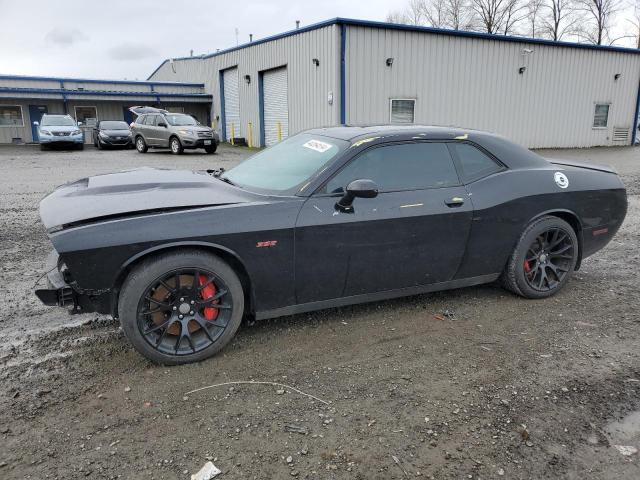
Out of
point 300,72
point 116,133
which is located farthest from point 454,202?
point 116,133

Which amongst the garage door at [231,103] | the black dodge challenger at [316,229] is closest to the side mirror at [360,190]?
the black dodge challenger at [316,229]

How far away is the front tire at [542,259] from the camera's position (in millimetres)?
4332

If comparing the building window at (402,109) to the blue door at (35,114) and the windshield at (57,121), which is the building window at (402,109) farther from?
the blue door at (35,114)

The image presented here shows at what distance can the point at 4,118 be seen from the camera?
2875cm

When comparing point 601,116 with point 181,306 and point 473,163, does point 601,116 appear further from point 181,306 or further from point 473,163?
point 181,306

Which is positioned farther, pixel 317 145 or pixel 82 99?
pixel 82 99

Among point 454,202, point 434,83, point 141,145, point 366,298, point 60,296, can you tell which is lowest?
point 366,298

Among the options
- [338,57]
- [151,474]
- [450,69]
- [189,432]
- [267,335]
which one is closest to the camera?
[151,474]

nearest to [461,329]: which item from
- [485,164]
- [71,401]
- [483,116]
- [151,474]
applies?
[485,164]

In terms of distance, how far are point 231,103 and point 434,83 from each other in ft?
40.9

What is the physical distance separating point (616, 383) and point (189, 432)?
260 centimetres

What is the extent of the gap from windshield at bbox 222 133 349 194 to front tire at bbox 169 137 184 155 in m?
15.7

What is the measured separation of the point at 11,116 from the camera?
2892cm

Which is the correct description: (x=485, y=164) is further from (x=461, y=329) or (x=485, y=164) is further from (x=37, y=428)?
(x=37, y=428)
